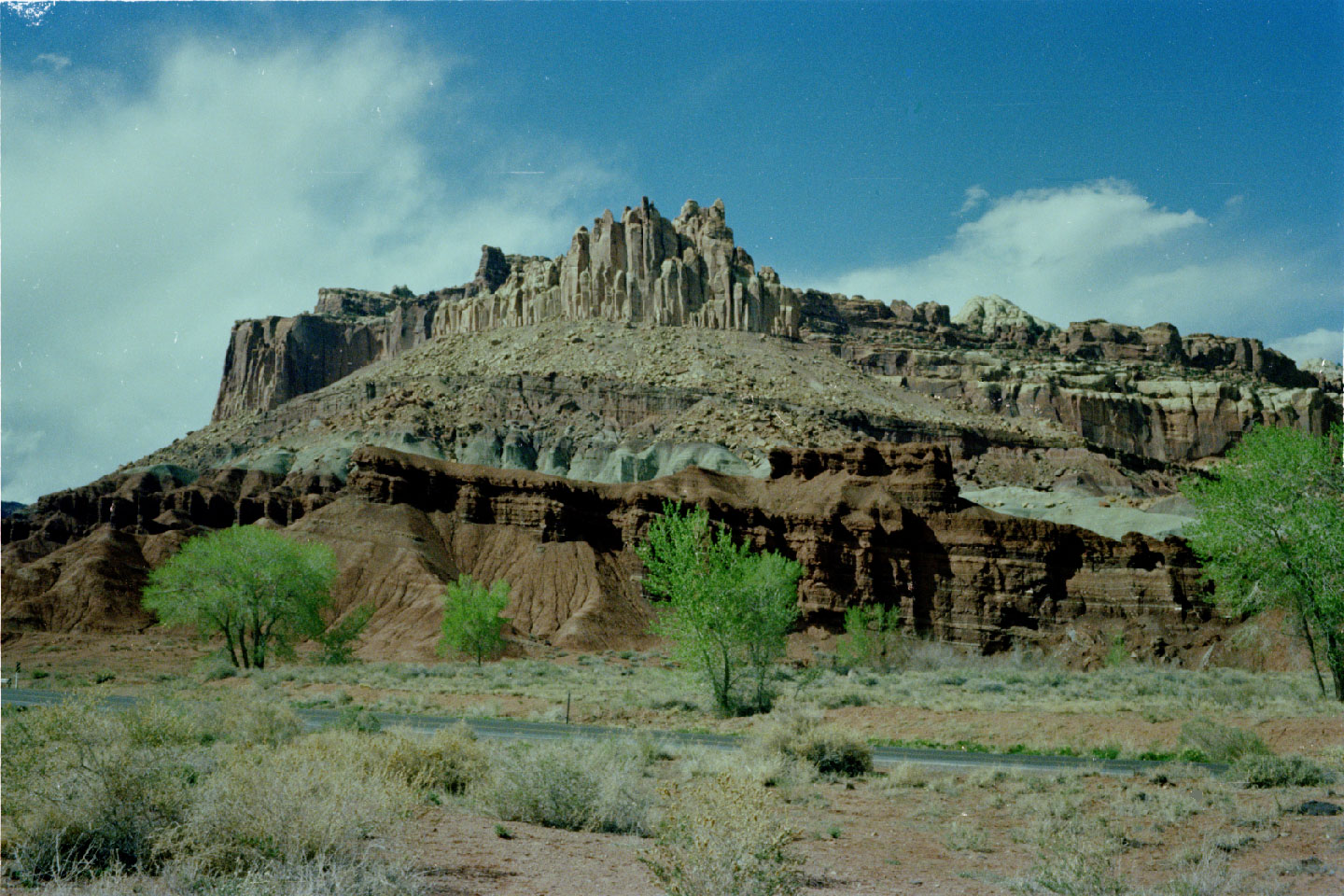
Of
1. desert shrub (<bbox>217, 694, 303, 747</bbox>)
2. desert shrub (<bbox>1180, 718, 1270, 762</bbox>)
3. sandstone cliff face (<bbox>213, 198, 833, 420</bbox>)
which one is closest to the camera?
desert shrub (<bbox>217, 694, 303, 747</bbox>)

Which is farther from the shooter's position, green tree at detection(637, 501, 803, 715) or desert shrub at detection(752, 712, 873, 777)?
green tree at detection(637, 501, 803, 715)

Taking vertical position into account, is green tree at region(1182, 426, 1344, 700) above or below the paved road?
above

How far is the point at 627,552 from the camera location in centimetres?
8625

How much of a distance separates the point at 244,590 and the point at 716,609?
27507 millimetres

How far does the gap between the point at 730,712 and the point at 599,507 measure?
62846 mm

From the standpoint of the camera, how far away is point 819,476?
90125mm

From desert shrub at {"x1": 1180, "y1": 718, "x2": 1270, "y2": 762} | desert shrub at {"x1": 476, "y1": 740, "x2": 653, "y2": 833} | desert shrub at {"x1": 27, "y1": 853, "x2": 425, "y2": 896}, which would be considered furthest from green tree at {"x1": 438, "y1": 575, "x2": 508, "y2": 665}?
desert shrub at {"x1": 27, "y1": 853, "x2": 425, "y2": 896}

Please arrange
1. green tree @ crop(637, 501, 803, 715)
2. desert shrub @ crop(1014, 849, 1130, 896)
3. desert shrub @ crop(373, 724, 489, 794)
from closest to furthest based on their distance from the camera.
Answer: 1. desert shrub @ crop(1014, 849, 1130, 896)
2. desert shrub @ crop(373, 724, 489, 794)
3. green tree @ crop(637, 501, 803, 715)

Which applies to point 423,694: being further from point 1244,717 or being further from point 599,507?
point 599,507

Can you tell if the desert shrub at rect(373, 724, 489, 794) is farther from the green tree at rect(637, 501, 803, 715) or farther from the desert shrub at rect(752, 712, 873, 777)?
the green tree at rect(637, 501, 803, 715)

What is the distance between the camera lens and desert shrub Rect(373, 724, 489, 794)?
12617 millimetres

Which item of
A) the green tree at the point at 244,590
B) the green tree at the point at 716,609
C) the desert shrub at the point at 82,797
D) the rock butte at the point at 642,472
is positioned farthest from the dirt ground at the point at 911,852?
the rock butte at the point at 642,472

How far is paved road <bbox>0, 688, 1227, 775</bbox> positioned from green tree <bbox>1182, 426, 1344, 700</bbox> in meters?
10.6

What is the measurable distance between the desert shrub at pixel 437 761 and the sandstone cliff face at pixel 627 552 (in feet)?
173
